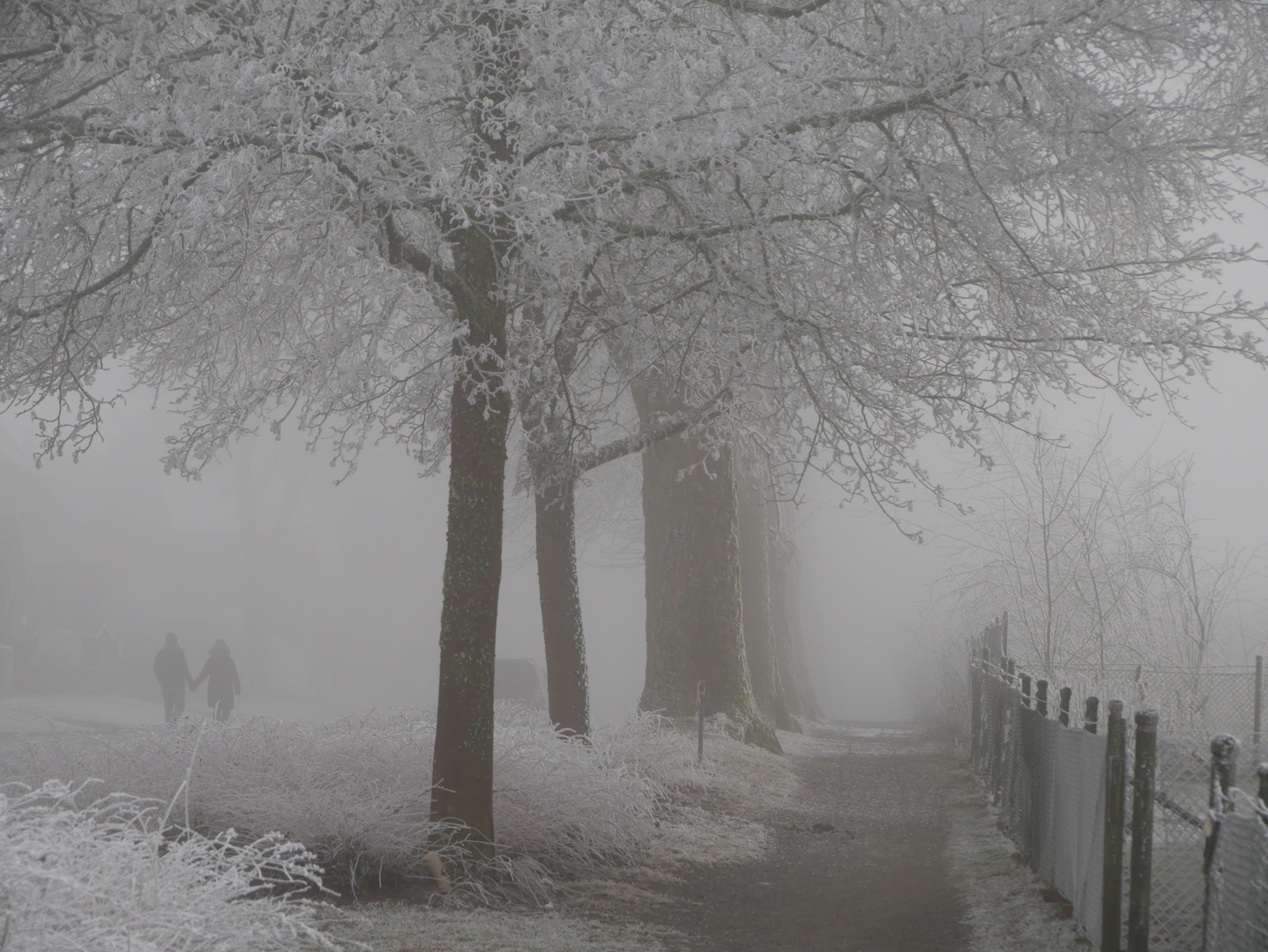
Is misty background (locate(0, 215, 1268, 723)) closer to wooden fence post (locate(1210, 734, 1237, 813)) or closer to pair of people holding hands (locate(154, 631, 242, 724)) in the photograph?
pair of people holding hands (locate(154, 631, 242, 724))

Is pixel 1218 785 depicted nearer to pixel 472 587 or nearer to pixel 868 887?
pixel 868 887

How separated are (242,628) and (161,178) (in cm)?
3663

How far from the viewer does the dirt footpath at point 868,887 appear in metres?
5.62

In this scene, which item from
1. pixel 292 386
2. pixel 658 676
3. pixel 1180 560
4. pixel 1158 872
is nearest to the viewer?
pixel 1158 872

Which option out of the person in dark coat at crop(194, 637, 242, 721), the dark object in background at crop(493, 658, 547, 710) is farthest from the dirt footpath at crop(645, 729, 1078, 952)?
the dark object in background at crop(493, 658, 547, 710)

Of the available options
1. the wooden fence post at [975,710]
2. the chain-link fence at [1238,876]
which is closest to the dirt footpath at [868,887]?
the wooden fence post at [975,710]

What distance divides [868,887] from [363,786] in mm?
3065

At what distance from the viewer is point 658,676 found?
40.3ft

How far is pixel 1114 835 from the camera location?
4.62 m

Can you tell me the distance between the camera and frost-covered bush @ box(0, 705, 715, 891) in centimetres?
580

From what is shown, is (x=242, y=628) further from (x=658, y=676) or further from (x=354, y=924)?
(x=354, y=924)

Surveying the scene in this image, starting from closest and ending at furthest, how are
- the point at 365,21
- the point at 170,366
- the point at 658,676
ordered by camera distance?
the point at 365,21 → the point at 170,366 → the point at 658,676

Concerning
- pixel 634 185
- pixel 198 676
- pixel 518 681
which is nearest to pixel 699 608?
pixel 634 185

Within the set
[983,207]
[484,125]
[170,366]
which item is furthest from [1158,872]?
[170,366]
